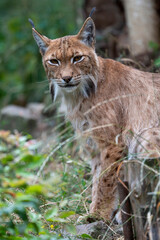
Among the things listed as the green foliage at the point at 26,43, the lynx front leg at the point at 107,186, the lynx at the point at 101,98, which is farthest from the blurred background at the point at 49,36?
the lynx front leg at the point at 107,186

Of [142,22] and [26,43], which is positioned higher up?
[142,22]

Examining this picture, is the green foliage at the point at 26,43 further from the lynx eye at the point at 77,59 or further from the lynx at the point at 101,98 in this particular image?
the lynx eye at the point at 77,59

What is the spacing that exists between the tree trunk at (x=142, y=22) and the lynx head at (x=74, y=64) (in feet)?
13.0

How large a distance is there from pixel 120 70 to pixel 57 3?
8.23m

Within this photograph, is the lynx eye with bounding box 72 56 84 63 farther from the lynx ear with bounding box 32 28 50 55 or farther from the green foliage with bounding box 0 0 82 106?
the green foliage with bounding box 0 0 82 106

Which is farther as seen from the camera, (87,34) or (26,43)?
(26,43)

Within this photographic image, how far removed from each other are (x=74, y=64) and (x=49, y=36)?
215 inches

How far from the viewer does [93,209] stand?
172 inches

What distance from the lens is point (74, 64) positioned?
14.4 ft

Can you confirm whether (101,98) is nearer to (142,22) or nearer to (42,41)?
(42,41)

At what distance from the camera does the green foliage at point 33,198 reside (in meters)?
2.62

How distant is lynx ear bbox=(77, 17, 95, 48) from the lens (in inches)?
177

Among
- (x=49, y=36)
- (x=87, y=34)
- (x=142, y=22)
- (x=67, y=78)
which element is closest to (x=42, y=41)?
(x=87, y=34)

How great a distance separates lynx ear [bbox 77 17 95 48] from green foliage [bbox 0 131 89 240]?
1.26 m
